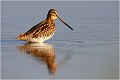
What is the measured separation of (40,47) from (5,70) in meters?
2.49

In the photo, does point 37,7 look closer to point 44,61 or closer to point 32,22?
point 32,22

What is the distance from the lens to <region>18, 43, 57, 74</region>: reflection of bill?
8.98 metres

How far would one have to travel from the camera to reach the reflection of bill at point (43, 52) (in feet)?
29.5

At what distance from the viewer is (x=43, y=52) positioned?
403 inches

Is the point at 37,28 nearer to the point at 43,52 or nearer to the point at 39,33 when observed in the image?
the point at 39,33

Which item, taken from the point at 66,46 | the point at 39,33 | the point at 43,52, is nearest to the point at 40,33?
the point at 39,33

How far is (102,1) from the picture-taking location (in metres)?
19.9

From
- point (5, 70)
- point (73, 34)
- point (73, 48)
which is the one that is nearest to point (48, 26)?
point (73, 34)

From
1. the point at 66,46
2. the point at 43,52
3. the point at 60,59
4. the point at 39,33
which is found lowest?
the point at 39,33

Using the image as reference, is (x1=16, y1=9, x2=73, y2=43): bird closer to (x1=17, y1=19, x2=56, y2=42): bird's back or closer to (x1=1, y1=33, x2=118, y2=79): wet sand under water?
(x1=17, y1=19, x2=56, y2=42): bird's back

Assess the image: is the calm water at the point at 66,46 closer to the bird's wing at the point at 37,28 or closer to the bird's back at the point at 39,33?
the bird's back at the point at 39,33

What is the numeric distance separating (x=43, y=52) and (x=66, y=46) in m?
1.02

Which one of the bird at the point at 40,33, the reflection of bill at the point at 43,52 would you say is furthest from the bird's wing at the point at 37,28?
the reflection of bill at the point at 43,52

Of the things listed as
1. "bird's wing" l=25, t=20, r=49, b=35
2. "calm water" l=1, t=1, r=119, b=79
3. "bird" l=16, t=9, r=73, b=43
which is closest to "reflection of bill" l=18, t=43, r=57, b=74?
"calm water" l=1, t=1, r=119, b=79
